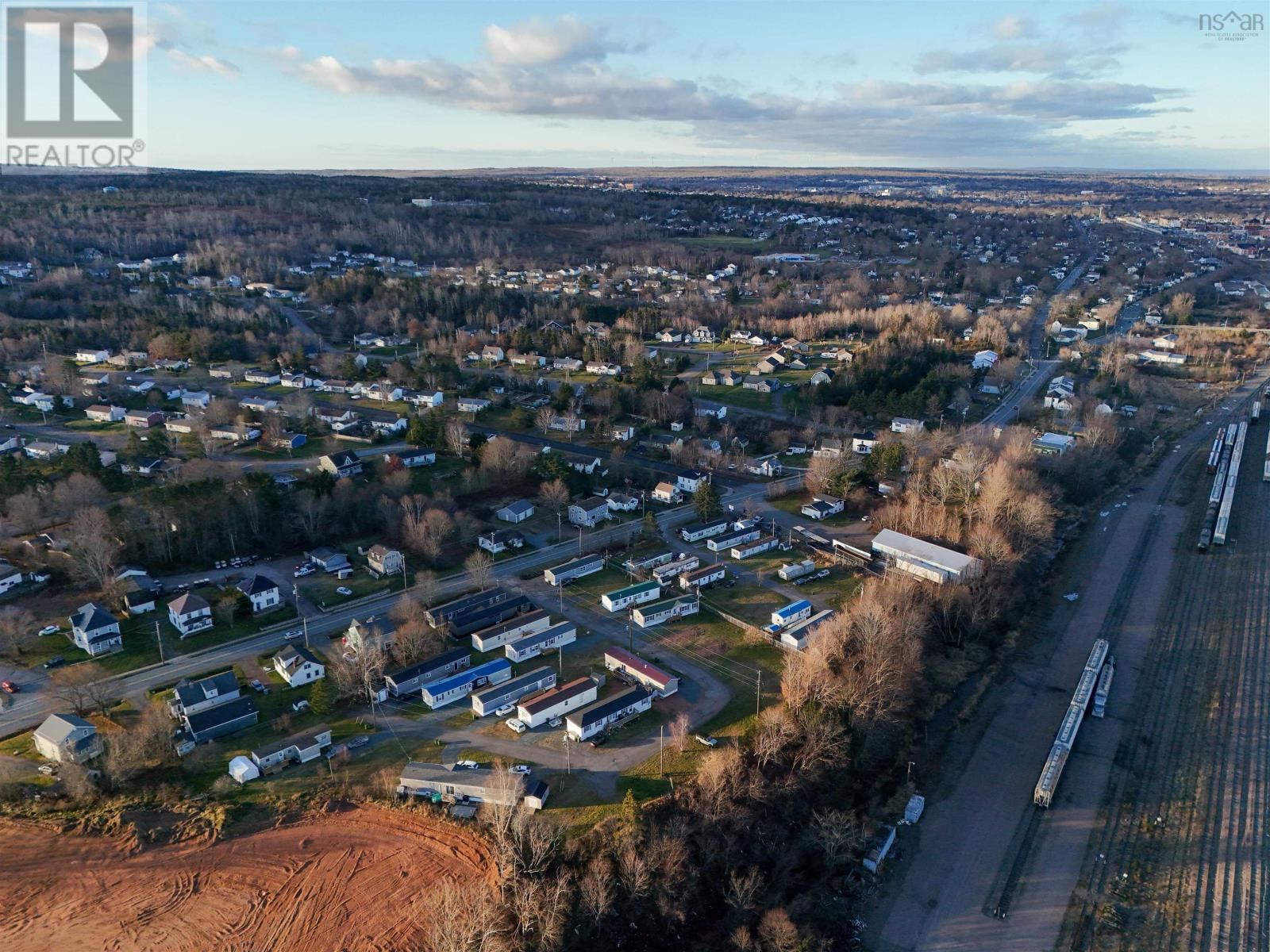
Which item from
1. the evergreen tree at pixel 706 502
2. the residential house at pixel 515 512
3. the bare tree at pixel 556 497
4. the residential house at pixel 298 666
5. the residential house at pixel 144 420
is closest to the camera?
the residential house at pixel 298 666

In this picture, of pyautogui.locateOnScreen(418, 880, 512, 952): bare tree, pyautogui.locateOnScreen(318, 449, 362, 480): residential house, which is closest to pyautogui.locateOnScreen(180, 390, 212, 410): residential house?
pyautogui.locateOnScreen(318, 449, 362, 480): residential house

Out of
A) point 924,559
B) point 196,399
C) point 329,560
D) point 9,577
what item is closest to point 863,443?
point 924,559

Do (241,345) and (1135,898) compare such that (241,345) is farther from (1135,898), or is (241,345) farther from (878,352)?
(1135,898)

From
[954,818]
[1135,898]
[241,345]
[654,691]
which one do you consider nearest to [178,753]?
[654,691]

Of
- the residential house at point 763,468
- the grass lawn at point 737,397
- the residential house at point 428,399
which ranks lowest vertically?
the residential house at point 763,468

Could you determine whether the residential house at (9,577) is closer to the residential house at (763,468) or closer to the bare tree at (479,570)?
the bare tree at (479,570)

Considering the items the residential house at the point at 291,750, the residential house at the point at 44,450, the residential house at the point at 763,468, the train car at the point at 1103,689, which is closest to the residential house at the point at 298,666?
the residential house at the point at 291,750

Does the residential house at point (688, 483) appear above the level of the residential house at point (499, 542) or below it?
above
